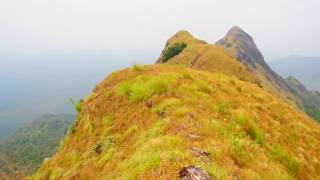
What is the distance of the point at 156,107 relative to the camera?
17984 mm

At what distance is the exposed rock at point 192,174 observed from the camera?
10092 mm

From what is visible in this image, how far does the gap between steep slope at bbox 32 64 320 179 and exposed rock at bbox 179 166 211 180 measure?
218 mm

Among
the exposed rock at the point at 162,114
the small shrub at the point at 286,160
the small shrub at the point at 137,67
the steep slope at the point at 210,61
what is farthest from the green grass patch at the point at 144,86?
the steep slope at the point at 210,61

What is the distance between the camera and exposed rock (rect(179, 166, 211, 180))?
10.1 meters

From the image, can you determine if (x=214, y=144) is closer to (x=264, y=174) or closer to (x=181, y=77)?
(x=264, y=174)

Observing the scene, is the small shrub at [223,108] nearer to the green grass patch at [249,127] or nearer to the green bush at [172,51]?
the green grass patch at [249,127]

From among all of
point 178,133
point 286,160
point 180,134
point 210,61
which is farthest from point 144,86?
point 210,61

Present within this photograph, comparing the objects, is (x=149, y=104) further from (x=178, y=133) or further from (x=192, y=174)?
(x=192, y=174)

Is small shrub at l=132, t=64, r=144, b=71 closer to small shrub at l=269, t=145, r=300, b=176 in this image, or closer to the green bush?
small shrub at l=269, t=145, r=300, b=176

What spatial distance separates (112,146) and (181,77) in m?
6.30

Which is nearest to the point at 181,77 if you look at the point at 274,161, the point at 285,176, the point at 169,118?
the point at 169,118

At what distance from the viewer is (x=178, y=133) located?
14508mm

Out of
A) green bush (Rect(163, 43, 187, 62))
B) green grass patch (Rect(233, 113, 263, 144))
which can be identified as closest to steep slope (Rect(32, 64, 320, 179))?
green grass patch (Rect(233, 113, 263, 144))

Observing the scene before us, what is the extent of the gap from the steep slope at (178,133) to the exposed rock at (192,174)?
22cm
